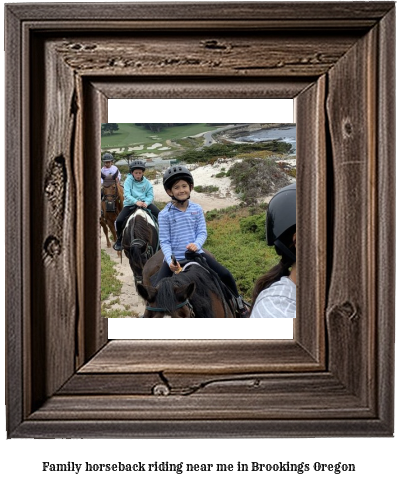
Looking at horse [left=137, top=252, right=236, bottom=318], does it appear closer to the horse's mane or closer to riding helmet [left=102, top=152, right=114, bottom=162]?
the horse's mane

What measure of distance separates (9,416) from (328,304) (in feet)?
2.78

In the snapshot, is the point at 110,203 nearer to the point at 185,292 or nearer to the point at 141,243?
the point at 141,243

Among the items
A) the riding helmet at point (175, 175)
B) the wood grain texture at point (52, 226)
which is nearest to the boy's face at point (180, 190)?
the riding helmet at point (175, 175)

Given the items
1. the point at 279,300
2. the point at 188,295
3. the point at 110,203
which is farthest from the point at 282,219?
the point at 110,203

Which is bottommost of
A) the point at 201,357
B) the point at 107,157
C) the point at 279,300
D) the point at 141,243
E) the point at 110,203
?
the point at 201,357

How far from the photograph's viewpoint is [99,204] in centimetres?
135

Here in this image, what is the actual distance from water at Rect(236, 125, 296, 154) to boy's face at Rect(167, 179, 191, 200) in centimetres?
18

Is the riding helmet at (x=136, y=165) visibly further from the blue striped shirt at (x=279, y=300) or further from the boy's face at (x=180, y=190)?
the blue striped shirt at (x=279, y=300)

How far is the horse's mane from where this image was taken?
1375 millimetres

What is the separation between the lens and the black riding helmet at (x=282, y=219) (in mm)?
1355

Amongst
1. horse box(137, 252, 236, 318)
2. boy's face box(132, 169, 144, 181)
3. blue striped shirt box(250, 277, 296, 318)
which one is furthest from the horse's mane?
boy's face box(132, 169, 144, 181)

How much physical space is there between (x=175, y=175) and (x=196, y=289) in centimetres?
30

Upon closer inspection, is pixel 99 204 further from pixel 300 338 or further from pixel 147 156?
pixel 300 338

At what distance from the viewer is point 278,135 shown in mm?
1347
